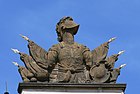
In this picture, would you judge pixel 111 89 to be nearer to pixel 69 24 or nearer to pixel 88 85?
pixel 88 85

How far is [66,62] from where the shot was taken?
42.6 metres

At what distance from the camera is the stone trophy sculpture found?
4212cm

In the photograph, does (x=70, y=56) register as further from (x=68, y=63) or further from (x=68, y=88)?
(x=68, y=88)

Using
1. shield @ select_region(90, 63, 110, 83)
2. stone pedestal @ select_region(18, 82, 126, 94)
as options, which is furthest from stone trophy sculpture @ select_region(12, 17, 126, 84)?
stone pedestal @ select_region(18, 82, 126, 94)

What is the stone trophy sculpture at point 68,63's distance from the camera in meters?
42.1

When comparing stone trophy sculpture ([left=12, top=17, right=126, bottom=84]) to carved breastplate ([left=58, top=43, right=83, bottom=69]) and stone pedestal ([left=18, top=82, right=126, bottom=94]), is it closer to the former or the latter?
carved breastplate ([left=58, top=43, right=83, bottom=69])

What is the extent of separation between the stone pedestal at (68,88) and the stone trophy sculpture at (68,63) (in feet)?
1.29

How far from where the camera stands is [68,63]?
42562mm

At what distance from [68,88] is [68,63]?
1392mm

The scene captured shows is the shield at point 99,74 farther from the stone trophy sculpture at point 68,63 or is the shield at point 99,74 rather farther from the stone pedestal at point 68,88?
the stone pedestal at point 68,88

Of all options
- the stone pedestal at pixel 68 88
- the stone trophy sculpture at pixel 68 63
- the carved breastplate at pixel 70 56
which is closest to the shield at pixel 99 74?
the stone trophy sculpture at pixel 68 63

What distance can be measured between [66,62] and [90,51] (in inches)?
49.5

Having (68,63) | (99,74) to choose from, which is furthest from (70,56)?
(99,74)

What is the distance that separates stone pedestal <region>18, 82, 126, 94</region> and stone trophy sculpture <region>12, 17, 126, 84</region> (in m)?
0.39
